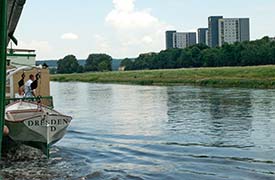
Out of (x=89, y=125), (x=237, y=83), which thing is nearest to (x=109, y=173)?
(x=89, y=125)

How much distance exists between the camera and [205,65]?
5428 inches

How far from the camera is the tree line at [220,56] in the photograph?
120m

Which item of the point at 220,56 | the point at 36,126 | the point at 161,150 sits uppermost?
the point at 220,56

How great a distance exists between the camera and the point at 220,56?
421ft

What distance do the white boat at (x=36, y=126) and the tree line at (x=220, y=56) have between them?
353 feet

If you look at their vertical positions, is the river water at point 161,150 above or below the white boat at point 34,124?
below

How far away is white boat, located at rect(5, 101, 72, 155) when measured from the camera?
50.2 ft

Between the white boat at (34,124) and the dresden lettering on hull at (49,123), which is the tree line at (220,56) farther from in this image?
the dresden lettering on hull at (49,123)

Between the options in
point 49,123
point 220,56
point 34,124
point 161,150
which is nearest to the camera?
point 34,124

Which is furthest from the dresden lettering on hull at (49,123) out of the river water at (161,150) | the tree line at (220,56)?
the tree line at (220,56)

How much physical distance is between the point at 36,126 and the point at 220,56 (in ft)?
381

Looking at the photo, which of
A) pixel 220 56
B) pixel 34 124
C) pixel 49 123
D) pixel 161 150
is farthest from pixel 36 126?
pixel 220 56

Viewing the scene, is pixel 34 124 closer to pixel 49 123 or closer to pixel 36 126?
pixel 36 126

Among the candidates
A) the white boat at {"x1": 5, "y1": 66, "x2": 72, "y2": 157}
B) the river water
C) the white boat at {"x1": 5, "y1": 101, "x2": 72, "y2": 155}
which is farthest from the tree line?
the white boat at {"x1": 5, "y1": 101, "x2": 72, "y2": 155}
